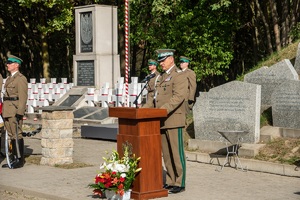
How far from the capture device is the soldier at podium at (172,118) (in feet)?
36.9

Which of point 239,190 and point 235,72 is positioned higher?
point 235,72

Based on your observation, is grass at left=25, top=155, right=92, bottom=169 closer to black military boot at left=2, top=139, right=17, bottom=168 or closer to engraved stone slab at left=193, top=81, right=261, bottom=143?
black military boot at left=2, top=139, right=17, bottom=168

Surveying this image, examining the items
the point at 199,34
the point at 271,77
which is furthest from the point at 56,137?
the point at 199,34

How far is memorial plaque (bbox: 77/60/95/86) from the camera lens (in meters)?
26.3

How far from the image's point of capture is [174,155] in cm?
1138

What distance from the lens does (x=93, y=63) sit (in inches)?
1032

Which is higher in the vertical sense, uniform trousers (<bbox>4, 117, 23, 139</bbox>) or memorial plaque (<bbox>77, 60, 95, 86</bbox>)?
memorial plaque (<bbox>77, 60, 95, 86</bbox>)

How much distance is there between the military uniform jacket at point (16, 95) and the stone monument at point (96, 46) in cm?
1109

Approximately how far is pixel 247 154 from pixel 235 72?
87.7 feet

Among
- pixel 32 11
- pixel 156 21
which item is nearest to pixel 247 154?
pixel 156 21

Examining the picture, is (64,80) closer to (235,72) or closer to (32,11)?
(235,72)

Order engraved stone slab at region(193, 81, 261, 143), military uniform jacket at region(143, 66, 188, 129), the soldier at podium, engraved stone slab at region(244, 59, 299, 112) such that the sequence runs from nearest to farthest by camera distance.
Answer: military uniform jacket at region(143, 66, 188, 129)
the soldier at podium
engraved stone slab at region(193, 81, 261, 143)
engraved stone slab at region(244, 59, 299, 112)

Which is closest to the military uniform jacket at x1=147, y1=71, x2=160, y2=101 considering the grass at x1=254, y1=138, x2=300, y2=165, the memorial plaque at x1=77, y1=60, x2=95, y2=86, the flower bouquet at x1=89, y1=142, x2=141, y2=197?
the flower bouquet at x1=89, y1=142, x2=141, y2=197

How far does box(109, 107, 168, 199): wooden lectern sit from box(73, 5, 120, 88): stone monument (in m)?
15.2
